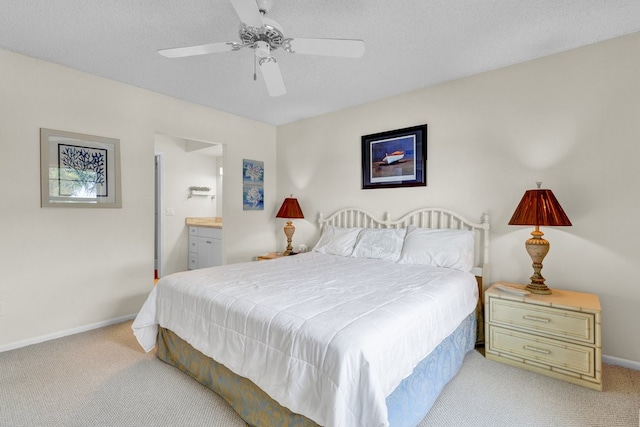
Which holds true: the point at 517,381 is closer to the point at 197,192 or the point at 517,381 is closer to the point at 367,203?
the point at 367,203

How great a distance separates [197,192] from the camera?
5473mm

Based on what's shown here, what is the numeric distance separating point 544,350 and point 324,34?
2.80m

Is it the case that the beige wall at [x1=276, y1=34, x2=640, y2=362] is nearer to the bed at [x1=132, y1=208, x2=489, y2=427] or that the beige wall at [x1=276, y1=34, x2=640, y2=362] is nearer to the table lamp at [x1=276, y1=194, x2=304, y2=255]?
the bed at [x1=132, y1=208, x2=489, y2=427]

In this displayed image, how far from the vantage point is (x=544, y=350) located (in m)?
2.17

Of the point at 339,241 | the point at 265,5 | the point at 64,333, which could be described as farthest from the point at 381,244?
the point at 64,333

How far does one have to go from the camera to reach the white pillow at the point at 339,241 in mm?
3430

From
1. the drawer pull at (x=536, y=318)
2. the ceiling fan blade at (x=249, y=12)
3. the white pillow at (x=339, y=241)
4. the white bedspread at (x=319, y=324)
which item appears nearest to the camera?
the white bedspread at (x=319, y=324)

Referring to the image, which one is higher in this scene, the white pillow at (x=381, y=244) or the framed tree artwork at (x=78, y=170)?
the framed tree artwork at (x=78, y=170)

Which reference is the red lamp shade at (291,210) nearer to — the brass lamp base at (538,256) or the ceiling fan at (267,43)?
the ceiling fan at (267,43)

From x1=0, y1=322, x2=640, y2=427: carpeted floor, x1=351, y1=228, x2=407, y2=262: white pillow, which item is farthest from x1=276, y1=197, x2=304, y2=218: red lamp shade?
x1=0, y1=322, x2=640, y2=427: carpeted floor

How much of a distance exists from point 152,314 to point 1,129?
2.00 meters

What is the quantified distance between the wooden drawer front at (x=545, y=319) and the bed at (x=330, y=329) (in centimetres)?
20

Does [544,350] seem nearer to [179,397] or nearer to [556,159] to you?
[556,159]

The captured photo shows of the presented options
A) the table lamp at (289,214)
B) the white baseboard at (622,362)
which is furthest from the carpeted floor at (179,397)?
the table lamp at (289,214)
